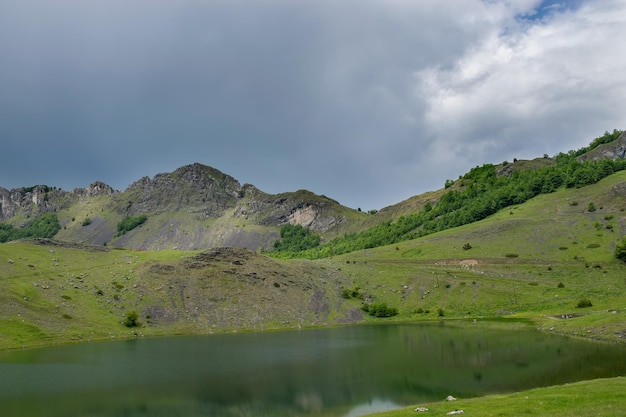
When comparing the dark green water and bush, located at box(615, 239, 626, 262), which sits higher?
bush, located at box(615, 239, 626, 262)

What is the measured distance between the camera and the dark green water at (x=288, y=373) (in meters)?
47.5

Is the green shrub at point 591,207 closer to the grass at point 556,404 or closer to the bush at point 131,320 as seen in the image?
the grass at point 556,404

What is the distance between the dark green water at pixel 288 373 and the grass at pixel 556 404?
378 inches

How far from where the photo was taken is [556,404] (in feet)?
102

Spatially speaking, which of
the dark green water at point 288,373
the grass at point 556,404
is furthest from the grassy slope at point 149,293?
the grass at point 556,404

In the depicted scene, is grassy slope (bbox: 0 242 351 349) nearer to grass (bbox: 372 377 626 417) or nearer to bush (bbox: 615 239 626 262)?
bush (bbox: 615 239 626 262)

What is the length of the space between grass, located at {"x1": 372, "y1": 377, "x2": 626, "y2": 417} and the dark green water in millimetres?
9601

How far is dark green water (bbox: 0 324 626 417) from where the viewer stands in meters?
47.5

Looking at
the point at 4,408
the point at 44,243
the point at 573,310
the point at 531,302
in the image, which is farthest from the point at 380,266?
the point at 4,408

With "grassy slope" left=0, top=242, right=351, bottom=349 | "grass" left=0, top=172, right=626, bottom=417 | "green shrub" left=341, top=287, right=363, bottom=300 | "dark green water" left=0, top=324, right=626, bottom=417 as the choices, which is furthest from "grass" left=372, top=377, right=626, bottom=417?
"green shrub" left=341, top=287, right=363, bottom=300

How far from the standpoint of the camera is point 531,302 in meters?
129

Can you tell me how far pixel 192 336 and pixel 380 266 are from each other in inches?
3260

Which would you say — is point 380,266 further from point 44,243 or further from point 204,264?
point 44,243

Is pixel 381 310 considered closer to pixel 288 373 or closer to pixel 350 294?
pixel 350 294
